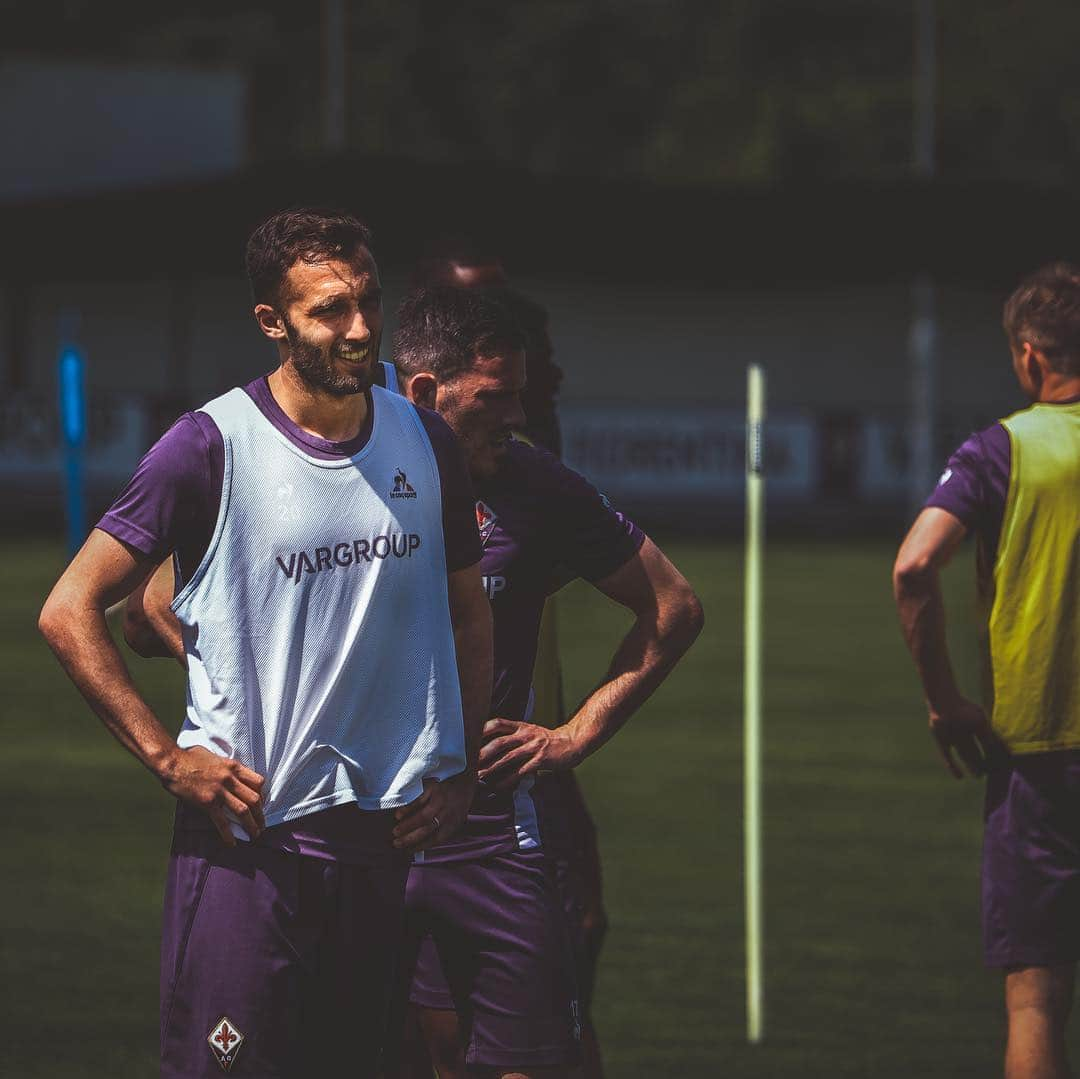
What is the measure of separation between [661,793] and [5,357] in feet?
118

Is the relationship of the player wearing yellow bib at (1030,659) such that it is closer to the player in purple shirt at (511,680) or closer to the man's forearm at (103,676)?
the player in purple shirt at (511,680)

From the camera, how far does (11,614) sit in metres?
22.9

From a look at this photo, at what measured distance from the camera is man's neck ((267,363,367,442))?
413 cm

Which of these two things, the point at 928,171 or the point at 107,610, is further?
the point at 928,171

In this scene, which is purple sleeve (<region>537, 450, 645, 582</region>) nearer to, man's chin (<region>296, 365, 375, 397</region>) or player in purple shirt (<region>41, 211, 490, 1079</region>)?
player in purple shirt (<region>41, 211, 490, 1079</region>)

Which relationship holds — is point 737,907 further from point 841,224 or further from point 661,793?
point 841,224

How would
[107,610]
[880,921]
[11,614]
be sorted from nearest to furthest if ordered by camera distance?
[107,610] → [880,921] → [11,614]

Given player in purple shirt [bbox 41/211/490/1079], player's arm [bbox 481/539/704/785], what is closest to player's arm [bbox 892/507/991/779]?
player's arm [bbox 481/539/704/785]

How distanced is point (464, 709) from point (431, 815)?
276mm

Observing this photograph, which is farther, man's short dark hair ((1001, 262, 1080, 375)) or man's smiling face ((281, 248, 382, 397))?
man's short dark hair ((1001, 262, 1080, 375))

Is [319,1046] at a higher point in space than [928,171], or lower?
lower

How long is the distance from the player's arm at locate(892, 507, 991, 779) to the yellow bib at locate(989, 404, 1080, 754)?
3.6 inches

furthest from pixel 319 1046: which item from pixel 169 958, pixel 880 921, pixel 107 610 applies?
pixel 880 921

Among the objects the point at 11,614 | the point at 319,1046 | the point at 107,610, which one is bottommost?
the point at 11,614
